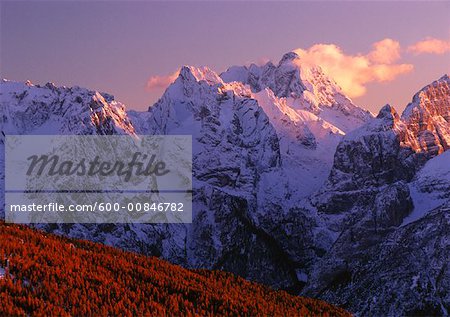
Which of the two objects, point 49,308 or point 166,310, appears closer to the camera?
point 49,308

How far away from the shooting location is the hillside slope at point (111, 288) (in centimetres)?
1784

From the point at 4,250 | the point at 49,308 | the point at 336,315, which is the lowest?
the point at 336,315

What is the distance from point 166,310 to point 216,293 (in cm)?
304

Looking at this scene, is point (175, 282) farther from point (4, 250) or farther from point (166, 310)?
point (4, 250)

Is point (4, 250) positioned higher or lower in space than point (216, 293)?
higher

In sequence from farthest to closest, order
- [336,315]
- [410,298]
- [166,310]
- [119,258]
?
1. [410,298]
2. [119,258]
3. [336,315]
4. [166,310]

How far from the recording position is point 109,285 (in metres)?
19.9

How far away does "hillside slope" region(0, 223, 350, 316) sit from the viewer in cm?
1784

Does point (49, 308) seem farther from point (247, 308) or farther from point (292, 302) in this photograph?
point (292, 302)

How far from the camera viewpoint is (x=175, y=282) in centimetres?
2150

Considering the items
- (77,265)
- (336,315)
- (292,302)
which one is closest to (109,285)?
(77,265)

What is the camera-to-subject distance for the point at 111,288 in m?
19.6

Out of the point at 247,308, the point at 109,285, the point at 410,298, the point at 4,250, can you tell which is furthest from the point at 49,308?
the point at 410,298

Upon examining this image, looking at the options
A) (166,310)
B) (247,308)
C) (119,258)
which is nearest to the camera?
(166,310)
